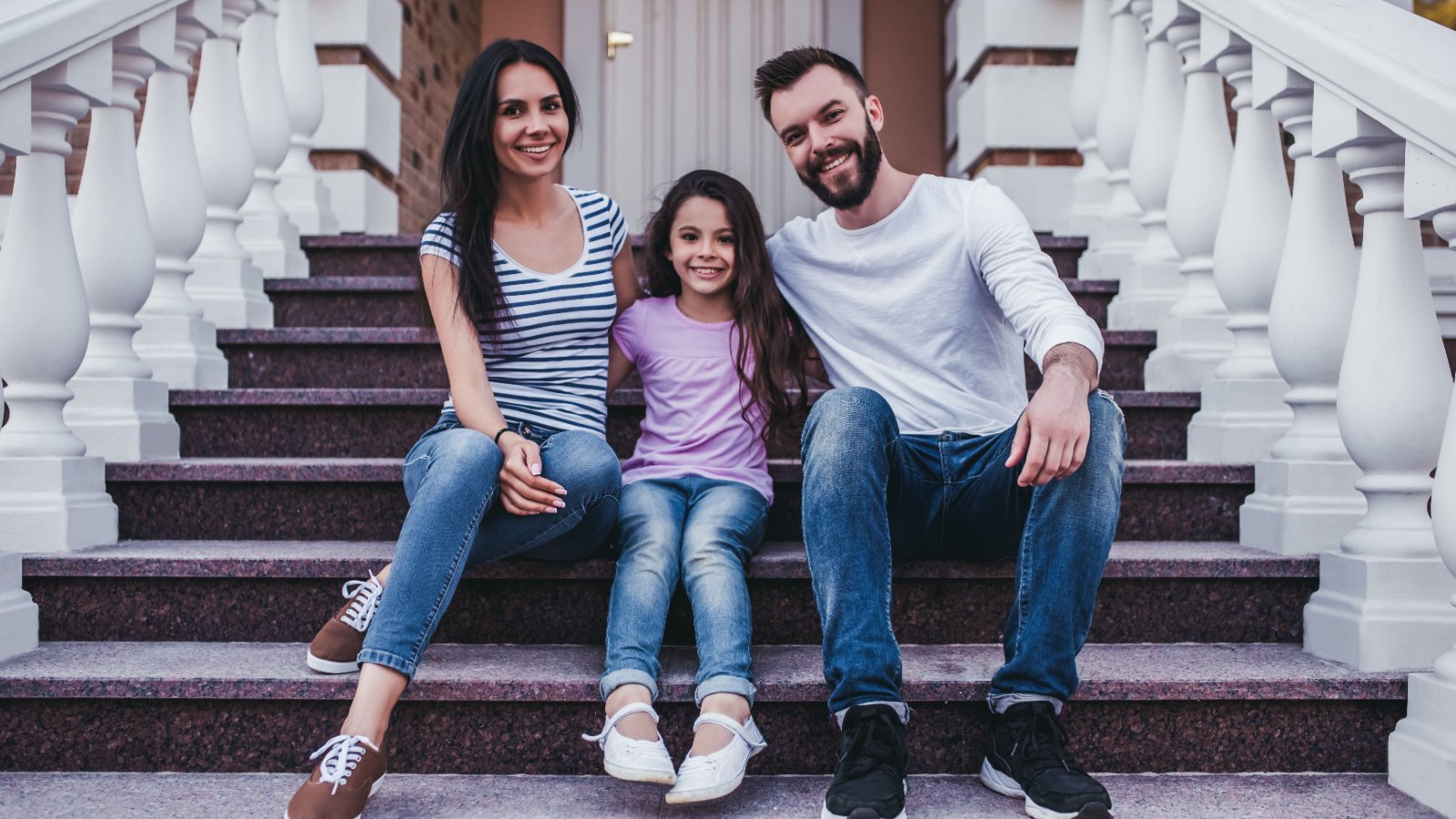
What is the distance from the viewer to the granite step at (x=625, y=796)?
56.9 inches

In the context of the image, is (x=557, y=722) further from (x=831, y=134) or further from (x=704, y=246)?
(x=831, y=134)

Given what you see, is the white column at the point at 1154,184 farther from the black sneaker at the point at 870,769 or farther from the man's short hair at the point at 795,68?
the black sneaker at the point at 870,769

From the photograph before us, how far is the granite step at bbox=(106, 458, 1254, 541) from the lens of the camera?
2070 mm

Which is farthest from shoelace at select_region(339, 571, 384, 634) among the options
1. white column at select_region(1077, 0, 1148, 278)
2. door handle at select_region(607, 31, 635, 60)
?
door handle at select_region(607, 31, 635, 60)

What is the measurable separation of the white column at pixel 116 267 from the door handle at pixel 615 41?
2448 millimetres

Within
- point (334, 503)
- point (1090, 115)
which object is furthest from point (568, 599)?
point (1090, 115)

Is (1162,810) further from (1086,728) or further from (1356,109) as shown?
(1356,109)

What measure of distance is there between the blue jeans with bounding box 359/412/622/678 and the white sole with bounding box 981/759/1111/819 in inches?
29.2

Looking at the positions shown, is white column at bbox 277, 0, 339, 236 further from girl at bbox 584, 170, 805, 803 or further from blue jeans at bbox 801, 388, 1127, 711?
blue jeans at bbox 801, 388, 1127, 711

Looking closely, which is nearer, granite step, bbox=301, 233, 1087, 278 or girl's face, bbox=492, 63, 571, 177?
girl's face, bbox=492, 63, 571, 177

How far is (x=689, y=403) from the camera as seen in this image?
6.48ft

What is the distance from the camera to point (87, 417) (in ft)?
7.08

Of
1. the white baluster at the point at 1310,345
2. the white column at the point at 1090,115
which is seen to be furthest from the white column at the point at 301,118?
the white baluster at the point at 1310,345

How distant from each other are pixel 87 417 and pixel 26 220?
1.46ft
